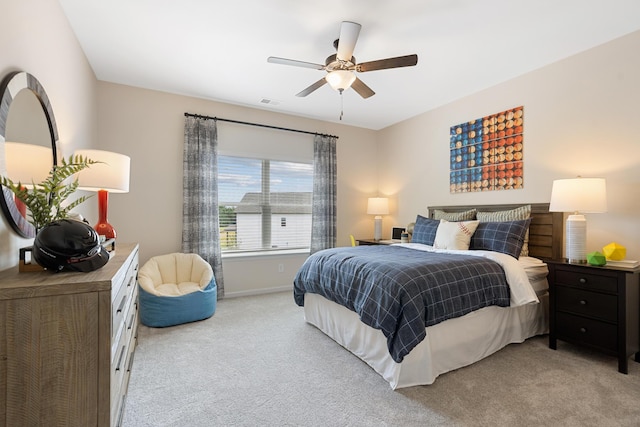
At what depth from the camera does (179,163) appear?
12.9 feet

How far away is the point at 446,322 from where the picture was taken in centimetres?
220

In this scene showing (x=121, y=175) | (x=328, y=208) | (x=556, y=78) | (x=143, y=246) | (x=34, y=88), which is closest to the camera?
(x=34, y=88)

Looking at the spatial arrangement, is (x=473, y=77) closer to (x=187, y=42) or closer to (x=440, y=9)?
(x=440, y=9)

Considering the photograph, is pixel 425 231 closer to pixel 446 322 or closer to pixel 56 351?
pixel 446 322

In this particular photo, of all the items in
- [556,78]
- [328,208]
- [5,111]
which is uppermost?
[556,78]

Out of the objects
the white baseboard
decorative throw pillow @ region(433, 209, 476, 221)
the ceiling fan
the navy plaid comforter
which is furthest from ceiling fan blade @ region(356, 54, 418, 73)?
the white baseboard

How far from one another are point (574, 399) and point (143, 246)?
429 cm

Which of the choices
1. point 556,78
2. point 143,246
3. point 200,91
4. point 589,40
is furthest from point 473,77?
point 143,246

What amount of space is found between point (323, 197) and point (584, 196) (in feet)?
10.3

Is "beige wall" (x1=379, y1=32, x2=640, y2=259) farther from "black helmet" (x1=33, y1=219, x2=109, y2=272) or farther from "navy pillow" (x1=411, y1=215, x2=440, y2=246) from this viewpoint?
"black helmet" (x1=33, y1=219, x2=109, y2=272)

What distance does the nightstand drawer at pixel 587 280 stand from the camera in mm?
2279

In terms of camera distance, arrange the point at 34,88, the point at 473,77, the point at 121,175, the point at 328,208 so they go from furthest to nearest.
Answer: the point at 328,208 → the point at 473,77 → the point at 121,175 → the point at 34,88

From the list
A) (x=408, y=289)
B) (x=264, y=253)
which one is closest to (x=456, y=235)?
(x=408, y=289)

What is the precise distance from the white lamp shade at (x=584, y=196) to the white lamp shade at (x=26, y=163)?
12.0 ft
